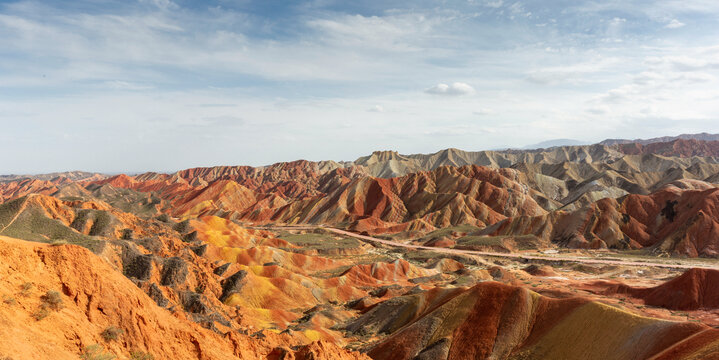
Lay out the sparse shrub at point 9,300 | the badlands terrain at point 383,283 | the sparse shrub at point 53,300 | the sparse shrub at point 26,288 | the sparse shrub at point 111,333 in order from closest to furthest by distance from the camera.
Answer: the sparse shrub at point 9,300 → the sparse shrub at point 26,288 → the sparse shrub at point 53,300 → the sparse shrub at point 111,333 → the badlands terrain at point 383,283

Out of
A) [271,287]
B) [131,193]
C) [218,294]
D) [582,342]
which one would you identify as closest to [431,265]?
[271,287]

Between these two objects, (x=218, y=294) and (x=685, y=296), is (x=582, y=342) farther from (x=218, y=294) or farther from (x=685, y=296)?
(x=218, y=294)

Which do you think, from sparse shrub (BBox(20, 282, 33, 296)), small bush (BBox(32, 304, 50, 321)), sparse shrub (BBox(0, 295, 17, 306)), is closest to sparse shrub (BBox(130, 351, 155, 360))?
small bush (BBox(32, 304, 50, 321))

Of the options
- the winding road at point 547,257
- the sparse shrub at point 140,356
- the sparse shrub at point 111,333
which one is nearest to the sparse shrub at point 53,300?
the sparse shrub at point 111,333

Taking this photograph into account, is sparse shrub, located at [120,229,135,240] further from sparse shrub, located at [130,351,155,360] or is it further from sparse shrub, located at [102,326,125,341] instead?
sparse shrub, located at [130,351,155,360]

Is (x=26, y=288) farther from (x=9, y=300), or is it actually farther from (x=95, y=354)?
(x=95, y=354)

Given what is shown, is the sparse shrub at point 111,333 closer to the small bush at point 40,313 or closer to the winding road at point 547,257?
the small bush at point 40,313
